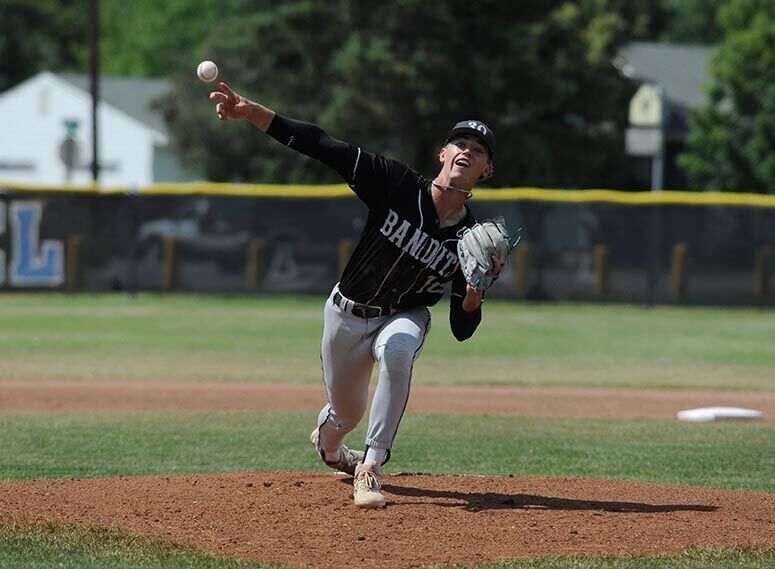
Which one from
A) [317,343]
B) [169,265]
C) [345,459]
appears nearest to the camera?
[345,459]

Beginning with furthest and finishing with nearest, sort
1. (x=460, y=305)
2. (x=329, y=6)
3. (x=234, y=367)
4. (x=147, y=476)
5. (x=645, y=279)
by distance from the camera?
(x=329, y=6) → (x=645, y=279) → (x=234, y=367) → (x=147, y=476) → (x=460, y=305)

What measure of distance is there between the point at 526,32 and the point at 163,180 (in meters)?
22.4

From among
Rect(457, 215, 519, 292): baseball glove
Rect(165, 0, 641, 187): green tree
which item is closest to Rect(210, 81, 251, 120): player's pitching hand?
Rect(457, 215, 519, 292): baseball glove

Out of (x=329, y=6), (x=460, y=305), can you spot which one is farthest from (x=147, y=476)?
(x=329, y=6)

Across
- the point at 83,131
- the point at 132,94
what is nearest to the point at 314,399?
the point at 132,94

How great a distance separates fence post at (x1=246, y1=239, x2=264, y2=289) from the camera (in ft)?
79.1

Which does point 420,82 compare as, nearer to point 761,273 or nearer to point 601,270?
point 601,270

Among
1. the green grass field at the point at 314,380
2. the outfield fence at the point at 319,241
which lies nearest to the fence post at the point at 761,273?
the outfield fence at the point at 319,241

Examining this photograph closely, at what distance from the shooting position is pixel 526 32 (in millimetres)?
33125

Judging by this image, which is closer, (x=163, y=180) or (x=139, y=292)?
(x=139, y=292)

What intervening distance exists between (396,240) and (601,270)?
17484mm

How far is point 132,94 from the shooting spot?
54750 mm

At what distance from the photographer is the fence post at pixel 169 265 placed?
24.1m

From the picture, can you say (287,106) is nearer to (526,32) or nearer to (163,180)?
(526,32)
